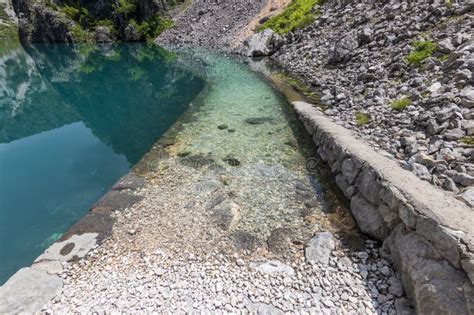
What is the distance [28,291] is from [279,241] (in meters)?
5.96

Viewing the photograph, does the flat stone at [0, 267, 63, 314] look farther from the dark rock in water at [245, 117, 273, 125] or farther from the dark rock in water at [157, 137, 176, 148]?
the dark rock in water at [245, 117, 273, 125]

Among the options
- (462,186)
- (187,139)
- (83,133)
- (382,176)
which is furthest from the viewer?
(83,133)

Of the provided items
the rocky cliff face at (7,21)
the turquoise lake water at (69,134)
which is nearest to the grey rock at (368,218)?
the turquoise lake water at (69,134)

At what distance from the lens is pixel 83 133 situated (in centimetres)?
1983

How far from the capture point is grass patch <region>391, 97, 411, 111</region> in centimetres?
1133

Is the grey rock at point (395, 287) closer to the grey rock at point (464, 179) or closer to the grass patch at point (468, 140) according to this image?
the grey rock at point (464, 179)

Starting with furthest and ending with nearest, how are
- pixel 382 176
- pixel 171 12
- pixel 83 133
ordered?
pixel 171 12
pixel 83 133
pixel 382 176

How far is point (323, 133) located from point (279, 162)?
207 centimetres

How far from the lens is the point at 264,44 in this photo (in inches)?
1273

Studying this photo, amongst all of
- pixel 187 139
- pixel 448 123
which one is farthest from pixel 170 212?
pixel 448 123

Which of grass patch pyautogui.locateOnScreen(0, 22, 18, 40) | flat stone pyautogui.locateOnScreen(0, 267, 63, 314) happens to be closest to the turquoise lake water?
flat stone pyautogui.locateOnScreen(0, 267, 63, 314)

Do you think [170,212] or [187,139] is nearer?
[170,212]

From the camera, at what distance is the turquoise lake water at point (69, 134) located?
36.2 feet

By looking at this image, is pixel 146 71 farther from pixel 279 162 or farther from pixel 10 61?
pixel 10 61
